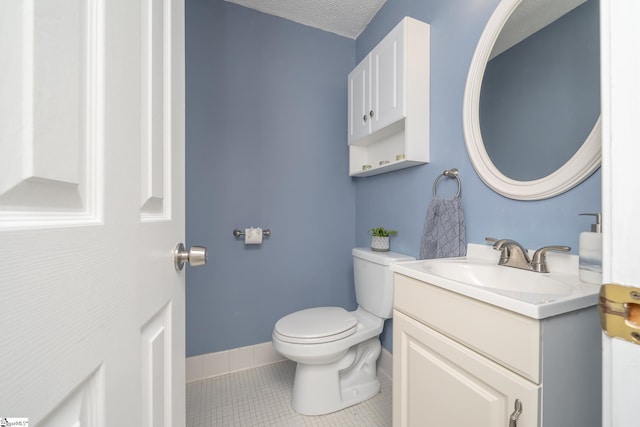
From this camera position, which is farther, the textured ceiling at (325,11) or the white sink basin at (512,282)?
the textured ceiling at (325,11)

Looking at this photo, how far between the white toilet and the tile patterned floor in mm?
42

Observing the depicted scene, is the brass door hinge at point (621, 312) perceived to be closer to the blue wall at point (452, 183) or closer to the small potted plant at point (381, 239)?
the blue wall at point (452, 183)

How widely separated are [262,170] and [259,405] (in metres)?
1.35

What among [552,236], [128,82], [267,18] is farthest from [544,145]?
[267,18]

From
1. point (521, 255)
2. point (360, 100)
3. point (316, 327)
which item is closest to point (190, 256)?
point (316, 327)

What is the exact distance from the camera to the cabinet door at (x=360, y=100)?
5.03ft

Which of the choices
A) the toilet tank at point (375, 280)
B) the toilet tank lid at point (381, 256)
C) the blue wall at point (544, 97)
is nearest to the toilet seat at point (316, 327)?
the toilet tank at point (375, 280)

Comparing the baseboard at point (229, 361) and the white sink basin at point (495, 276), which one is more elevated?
the white sink basin at point (495, 276)

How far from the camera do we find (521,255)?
841 millimetres

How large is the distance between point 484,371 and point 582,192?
1.95ft

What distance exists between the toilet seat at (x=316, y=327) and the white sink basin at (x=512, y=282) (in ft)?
1.77

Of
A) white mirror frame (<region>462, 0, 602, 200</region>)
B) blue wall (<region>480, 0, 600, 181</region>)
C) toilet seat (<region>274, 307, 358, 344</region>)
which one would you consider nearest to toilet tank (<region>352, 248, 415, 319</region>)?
toilet seat (<region>274, 307, 358, 344</region>)

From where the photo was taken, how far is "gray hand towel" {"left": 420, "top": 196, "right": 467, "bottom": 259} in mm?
1077

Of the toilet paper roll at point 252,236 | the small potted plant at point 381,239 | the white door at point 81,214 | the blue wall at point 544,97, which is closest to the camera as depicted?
the white door at point 81,214
